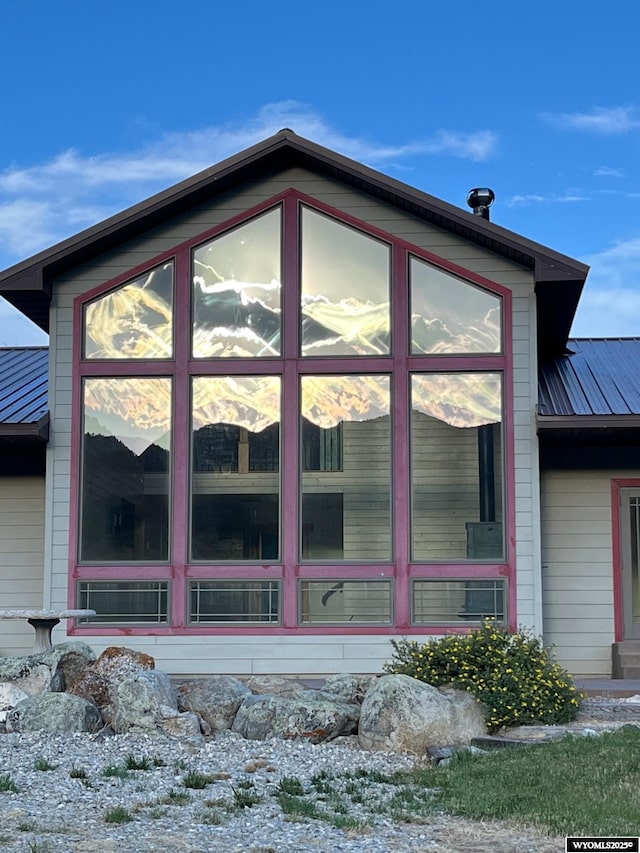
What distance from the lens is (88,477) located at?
11.6m

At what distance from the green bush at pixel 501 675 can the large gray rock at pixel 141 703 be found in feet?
6.75

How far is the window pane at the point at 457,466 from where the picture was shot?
444 inches

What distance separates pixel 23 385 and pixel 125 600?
329cm

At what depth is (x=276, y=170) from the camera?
1203 centimetres

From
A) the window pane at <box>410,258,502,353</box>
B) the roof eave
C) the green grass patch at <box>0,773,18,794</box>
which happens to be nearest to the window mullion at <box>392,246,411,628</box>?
the window pane at <box>410,258,502,353</box>

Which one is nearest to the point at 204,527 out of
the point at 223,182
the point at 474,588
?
the point at 474,588

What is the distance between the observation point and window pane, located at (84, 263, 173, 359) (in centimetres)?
1174

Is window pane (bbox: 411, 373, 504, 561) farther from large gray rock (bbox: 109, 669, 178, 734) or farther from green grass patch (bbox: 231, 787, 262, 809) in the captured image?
green grass patch (bbox: 231, 787, 262, 809)

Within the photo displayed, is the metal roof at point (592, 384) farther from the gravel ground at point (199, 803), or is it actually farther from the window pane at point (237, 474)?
the gravel ground at point (199, 803)

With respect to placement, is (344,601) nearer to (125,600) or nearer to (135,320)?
(125,600)

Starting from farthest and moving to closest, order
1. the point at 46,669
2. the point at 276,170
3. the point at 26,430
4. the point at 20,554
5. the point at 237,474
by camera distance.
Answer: the point at 20,554 < the point at 276,170 < the point at 237,474 < the point at 26,430 < the point at 46,669

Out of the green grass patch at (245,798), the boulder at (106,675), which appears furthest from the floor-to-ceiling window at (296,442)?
the green grass patch at (245,798)

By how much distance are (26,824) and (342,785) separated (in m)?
2.01

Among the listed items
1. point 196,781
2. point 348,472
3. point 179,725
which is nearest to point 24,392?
point 348,472
